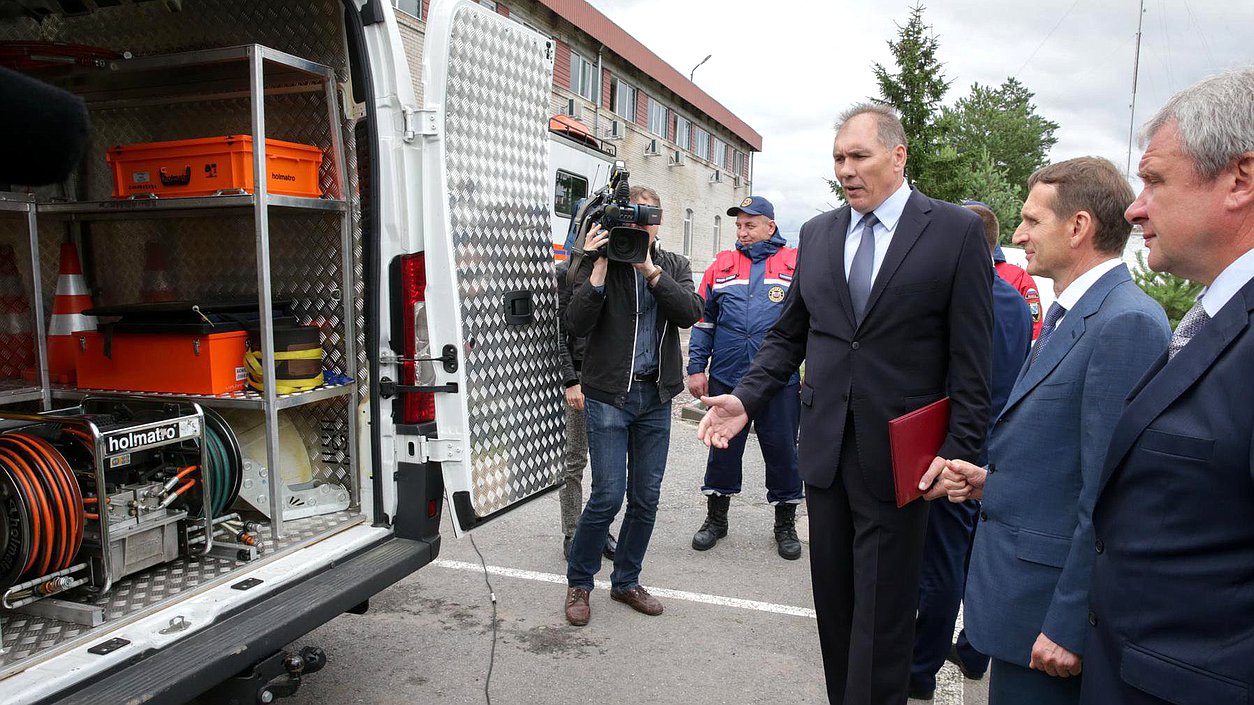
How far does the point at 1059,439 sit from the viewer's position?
193 cm

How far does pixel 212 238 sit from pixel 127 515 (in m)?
1.64

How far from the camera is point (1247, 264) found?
1.37 meters

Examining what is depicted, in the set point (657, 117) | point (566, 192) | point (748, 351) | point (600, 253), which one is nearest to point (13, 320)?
point (600, 253)

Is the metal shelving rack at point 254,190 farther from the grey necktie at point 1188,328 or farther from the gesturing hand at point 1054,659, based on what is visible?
the grey necktie at point 1188,328

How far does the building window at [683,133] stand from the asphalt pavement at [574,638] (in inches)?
1134

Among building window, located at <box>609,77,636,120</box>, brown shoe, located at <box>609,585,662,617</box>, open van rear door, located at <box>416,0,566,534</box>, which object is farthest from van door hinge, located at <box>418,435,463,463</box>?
building window, located at <box>609,77,636,120</box>

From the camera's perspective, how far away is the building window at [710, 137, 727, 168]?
37.2m

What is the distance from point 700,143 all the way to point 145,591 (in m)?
34.4

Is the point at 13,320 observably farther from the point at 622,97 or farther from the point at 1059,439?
the point at 622,97

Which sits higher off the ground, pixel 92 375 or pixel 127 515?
pixel 92 375

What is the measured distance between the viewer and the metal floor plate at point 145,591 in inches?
91.5

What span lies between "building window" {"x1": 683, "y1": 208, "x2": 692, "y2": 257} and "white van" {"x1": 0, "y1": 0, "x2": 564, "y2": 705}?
30.6 metres

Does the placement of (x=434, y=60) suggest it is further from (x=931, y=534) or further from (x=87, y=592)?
(x=931, y=534)

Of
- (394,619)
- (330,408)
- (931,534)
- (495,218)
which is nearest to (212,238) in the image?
(330,408)
